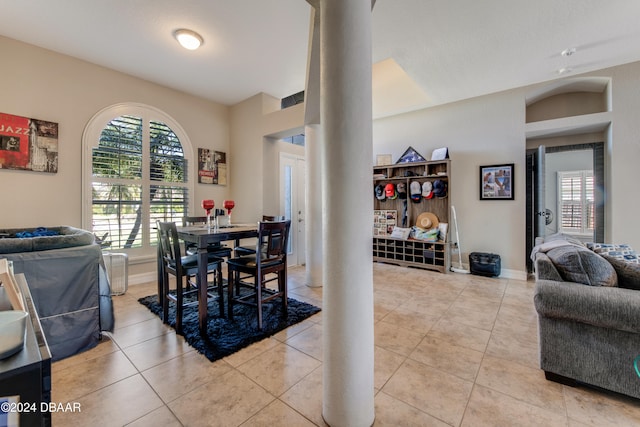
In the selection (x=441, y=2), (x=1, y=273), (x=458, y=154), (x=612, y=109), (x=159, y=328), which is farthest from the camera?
(x=458, y=154)

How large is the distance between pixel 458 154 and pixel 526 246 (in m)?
1.82

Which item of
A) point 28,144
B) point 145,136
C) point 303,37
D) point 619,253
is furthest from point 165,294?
point 619,253

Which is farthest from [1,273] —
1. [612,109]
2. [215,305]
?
[612,109]

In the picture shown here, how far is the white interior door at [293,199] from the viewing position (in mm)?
4840

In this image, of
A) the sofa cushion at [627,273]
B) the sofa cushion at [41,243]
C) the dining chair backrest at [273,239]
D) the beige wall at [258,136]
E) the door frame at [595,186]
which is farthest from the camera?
the door frame at [595,186]

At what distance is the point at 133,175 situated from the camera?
389cm

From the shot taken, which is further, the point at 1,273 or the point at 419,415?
the point at 419,415

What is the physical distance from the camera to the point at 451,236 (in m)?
4.70

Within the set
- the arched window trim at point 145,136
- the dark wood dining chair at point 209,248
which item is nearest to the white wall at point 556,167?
the dark wood dining chair at point 209,248

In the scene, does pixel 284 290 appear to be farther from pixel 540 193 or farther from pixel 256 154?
pixel 540 193

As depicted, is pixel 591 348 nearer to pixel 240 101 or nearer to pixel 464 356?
pixel 464 356

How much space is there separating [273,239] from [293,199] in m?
2.43

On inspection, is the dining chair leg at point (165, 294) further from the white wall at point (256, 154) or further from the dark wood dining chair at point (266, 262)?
the white wall at point (256, 154)

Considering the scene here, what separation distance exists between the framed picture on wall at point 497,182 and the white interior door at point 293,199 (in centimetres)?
317
